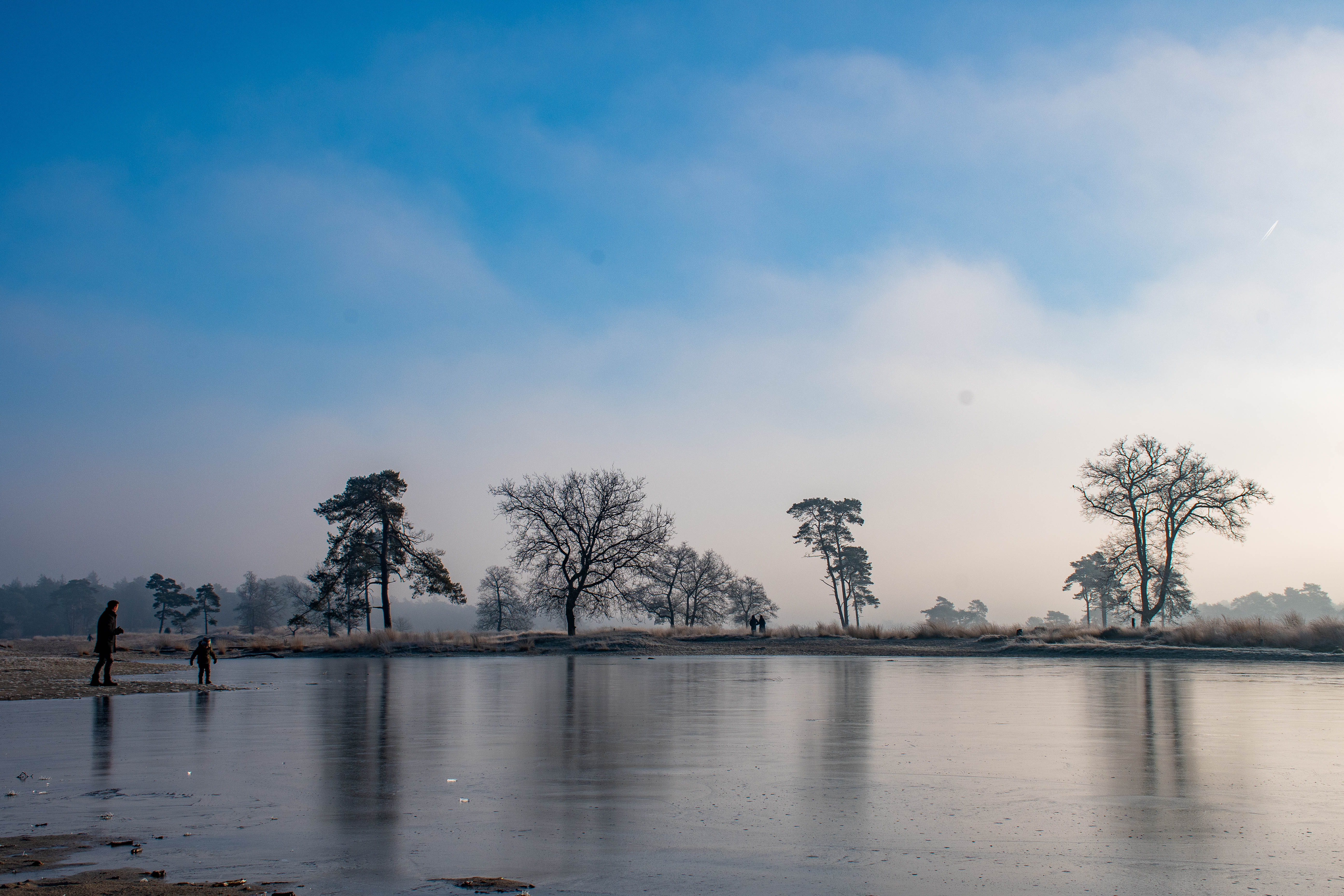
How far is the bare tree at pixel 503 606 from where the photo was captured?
95.8m

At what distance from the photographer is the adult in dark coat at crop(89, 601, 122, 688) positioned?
17891 mm

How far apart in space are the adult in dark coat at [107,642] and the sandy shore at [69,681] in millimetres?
224

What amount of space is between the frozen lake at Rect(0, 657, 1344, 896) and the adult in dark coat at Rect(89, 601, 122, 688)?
11.9 feet

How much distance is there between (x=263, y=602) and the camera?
393 feet

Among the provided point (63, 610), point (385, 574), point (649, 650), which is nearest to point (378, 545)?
point (385, 574)

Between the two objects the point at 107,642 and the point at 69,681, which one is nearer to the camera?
the point at 107,642

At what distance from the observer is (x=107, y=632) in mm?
18359

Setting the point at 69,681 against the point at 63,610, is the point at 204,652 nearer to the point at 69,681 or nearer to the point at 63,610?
the point at 69,681

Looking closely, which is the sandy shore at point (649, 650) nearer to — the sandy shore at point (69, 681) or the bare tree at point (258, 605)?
the sandy shore at point (69, 681)

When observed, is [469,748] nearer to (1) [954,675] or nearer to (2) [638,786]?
(2) [638,786]

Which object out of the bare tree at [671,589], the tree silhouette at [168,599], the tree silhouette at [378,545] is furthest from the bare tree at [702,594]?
the tree silhouette at [168,599]

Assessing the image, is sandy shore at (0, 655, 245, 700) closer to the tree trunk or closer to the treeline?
the tree trunk

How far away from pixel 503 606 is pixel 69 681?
7760 centimetres

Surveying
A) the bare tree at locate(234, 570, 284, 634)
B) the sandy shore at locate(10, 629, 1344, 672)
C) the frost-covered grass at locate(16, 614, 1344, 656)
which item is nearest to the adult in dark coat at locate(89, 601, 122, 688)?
the sandy shore at locate(10, 629, 1344, 672)
